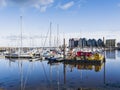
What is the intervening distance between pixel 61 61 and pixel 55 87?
35249 millimetres

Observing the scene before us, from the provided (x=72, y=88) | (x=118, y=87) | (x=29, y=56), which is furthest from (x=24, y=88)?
(x=29, y=56)

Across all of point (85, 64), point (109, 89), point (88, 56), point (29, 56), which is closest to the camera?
point (109, 89)

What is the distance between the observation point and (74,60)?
6303 cm

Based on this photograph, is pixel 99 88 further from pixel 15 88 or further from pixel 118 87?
pixel 15 88

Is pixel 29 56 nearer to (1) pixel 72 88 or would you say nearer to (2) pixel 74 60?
(2) pixel 74 60

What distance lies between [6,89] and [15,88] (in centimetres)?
124

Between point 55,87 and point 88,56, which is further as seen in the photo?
point 88,56

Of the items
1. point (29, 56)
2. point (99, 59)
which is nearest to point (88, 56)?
point (99, 59)

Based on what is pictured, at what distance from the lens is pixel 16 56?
8575 cm

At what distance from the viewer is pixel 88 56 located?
209 ft

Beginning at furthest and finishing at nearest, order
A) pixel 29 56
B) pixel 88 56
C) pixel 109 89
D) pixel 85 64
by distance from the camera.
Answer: pixel 29 56 < pixel 88 56 < pixel 85 64 < pixel 109 89

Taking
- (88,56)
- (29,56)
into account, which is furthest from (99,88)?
(29,56)

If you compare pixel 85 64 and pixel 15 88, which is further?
pixel 85 64

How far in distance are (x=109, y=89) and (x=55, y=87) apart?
291 inches
